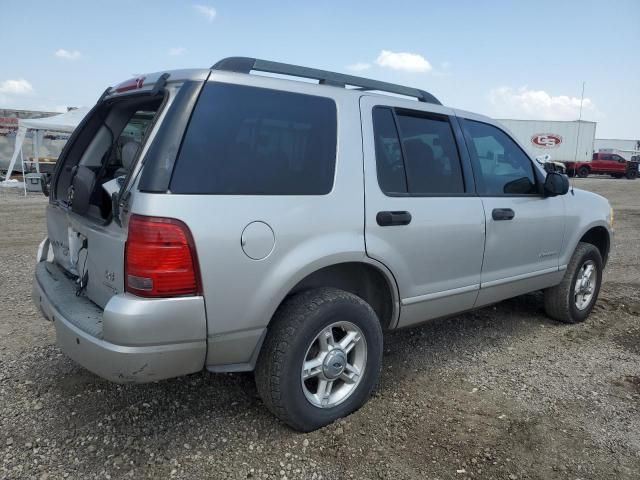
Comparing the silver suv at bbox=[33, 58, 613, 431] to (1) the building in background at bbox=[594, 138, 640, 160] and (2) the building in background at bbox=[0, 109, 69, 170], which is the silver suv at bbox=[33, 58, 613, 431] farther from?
(1) the building in background at bbox=[594, 138, 640, 160]

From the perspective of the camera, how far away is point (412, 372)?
359 centimetres

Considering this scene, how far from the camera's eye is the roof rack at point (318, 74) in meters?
2.64

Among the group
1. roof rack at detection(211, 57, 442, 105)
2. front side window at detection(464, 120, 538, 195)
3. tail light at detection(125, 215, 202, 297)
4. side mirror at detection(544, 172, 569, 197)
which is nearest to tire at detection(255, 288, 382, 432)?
tail light at detection(125, 215, 202, 297)

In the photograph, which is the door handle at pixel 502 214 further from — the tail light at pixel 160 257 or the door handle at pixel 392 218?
the tail light at pixel 160 257

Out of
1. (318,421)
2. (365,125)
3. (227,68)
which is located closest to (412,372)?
(318,421)

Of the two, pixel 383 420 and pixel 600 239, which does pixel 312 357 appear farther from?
pixel 600 239

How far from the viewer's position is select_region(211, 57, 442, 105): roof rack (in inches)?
104

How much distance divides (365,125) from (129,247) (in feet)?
4.82

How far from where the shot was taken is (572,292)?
4.59 metres

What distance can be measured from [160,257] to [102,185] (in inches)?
30.8

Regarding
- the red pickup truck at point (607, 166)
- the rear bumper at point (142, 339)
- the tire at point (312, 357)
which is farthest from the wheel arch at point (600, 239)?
the red pickup truck at point (607, 166)

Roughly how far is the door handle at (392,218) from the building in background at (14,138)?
20285mm

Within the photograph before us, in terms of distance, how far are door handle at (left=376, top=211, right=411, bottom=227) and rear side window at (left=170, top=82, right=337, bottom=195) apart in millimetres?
364

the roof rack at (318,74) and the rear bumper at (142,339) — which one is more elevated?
the roof rack at (318,74)
